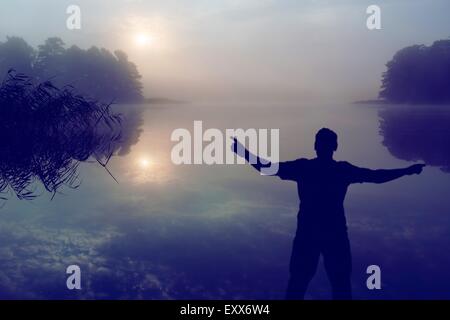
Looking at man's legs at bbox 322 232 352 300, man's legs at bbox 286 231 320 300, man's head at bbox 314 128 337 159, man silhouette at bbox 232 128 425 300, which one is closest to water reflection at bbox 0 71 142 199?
man silhouette at bbox 232 128 425 300

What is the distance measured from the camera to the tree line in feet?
204

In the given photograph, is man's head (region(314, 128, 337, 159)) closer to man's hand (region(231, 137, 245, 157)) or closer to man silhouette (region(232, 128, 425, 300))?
man silhouette (region(232, 128, 425, 300))

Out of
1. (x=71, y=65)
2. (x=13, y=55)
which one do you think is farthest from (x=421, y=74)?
(x=13, y=55)

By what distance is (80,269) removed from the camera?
328 inches

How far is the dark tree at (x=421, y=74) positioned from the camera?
8206 cm

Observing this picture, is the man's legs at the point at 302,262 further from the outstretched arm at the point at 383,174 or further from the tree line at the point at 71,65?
the tree line at the point at 71,65

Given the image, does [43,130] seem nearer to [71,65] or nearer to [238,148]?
[238,148]

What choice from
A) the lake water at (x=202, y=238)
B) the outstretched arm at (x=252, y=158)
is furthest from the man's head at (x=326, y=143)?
the lake water at (x=202, y=238)

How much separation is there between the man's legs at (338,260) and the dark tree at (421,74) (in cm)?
8855

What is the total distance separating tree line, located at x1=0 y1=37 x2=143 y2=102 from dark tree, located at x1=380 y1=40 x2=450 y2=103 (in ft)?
204

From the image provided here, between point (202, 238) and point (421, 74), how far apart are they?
88894mm
